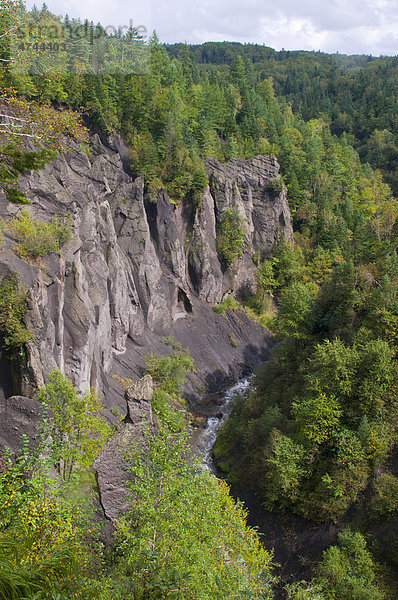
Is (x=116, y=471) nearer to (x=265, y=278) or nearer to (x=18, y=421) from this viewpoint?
(x=18, y=421)

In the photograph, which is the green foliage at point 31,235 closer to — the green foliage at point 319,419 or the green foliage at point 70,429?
the green foliage at point 70,429

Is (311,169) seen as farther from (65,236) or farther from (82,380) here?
(82,380)

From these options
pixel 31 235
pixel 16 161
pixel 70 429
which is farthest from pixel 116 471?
pixel 31 235

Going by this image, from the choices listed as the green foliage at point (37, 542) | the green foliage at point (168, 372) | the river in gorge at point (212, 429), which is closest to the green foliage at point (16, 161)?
the green foliage at point (37, 542)

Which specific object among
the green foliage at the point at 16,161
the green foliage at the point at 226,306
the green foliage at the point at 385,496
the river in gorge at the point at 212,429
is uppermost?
the green foliage at the point at 16,161

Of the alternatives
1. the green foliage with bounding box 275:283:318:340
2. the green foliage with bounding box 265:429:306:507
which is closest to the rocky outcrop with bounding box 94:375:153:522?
the green foliage with bounding box 265:429:306:507

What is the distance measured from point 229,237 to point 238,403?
3246 cm

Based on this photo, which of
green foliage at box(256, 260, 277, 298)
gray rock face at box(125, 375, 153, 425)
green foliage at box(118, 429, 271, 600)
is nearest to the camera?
green foliage at box(118, 429, 271, 600)

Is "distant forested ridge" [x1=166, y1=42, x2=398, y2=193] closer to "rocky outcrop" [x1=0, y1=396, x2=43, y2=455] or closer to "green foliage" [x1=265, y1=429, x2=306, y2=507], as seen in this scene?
"green foliage" [x1=265, y1=429, x2=306, y2=507]

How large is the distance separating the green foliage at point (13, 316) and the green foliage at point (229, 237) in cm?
4334

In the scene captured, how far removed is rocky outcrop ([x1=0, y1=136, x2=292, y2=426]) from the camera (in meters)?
32.8

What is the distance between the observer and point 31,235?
3089 centimetres

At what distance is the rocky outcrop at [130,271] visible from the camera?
1292 inches

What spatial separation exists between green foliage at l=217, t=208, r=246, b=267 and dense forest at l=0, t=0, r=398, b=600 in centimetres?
36
